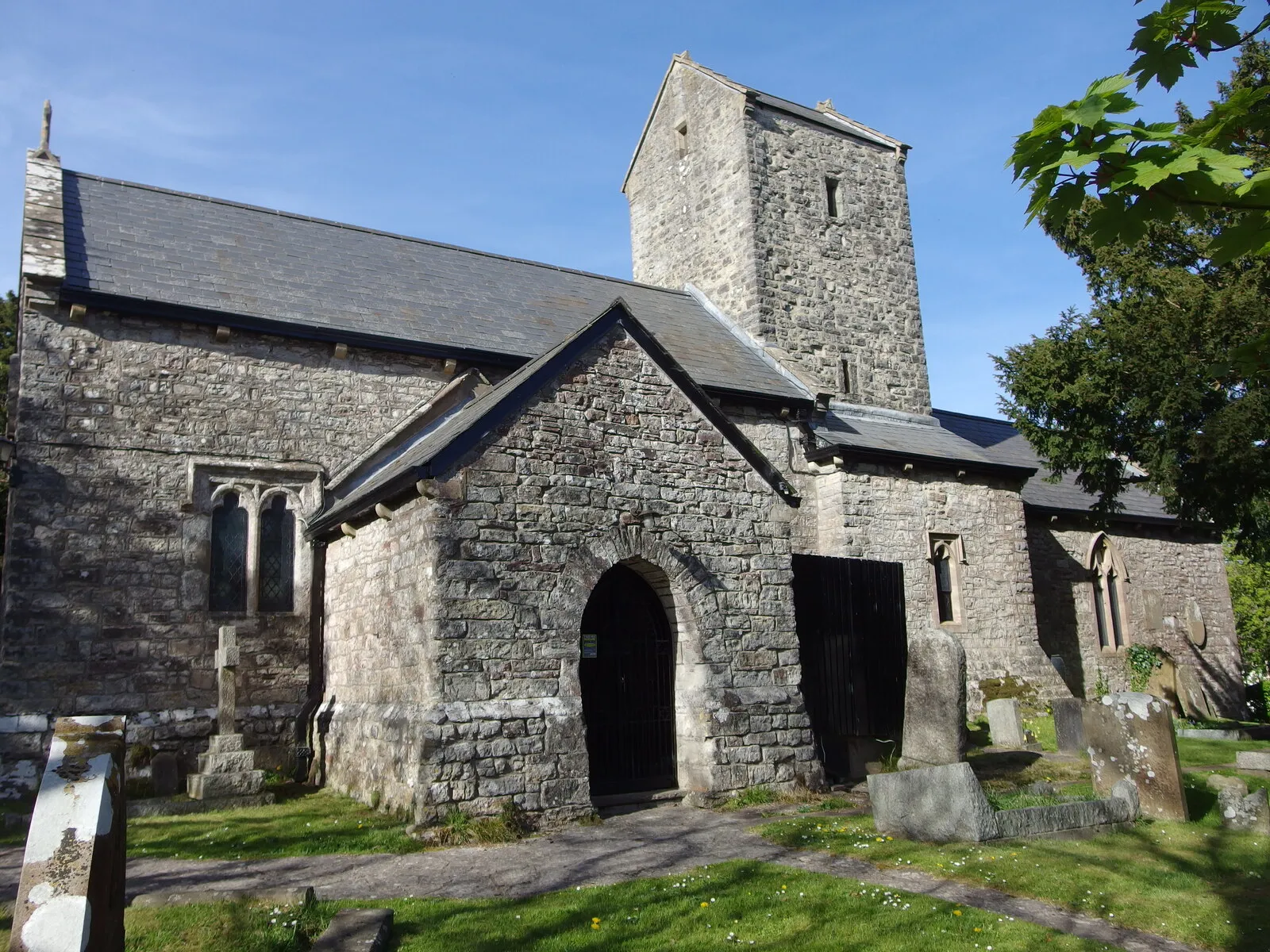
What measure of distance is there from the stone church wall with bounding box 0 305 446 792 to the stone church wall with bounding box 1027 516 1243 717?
16.0 meters

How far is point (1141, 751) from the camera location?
9195 mm

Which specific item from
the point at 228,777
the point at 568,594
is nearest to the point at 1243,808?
the point at 568,594

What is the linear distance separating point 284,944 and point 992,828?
18.3ft

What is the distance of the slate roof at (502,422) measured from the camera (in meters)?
9.62

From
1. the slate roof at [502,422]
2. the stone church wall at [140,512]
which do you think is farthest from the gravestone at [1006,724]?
the stone church wall at [140,512]

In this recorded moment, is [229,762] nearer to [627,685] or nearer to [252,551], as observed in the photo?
[252,551]

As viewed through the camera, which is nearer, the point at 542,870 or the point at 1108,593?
the point at 542,870

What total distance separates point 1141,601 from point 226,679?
20691 millimetres

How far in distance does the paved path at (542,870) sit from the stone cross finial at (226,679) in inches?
107

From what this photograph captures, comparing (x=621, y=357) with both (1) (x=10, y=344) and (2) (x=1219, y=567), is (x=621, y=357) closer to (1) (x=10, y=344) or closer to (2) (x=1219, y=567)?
(2) (x=1219, y=567)

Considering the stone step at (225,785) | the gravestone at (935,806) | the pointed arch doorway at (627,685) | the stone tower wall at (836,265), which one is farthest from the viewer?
the stone tower wall at (836,265)

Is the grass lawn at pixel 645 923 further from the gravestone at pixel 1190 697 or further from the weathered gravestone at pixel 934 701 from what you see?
the gravestone at pixel 1190 697

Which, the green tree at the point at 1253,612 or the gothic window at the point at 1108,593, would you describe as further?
the green tree at the point at 1253,612

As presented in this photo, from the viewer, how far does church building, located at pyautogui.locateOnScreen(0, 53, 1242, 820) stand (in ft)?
32.0
